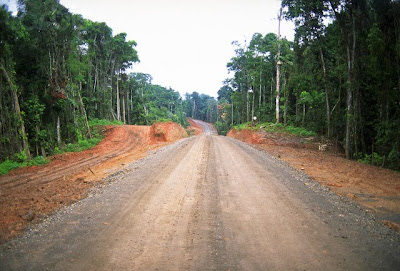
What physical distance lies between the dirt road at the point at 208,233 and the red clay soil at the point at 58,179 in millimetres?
663

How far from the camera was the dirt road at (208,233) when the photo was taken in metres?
3.94

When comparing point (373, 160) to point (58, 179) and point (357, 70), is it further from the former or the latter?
point (58, 179)

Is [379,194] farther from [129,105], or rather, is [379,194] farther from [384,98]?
[129,105]

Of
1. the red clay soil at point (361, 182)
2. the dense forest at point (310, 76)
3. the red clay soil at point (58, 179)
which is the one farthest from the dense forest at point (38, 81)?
the red clay soil at point (361, 182)

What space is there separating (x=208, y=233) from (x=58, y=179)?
9.26 meters

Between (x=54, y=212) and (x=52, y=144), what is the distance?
15.3 metres

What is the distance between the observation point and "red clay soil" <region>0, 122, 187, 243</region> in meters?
6.05

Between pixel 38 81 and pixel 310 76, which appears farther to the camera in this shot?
pixel 310 76

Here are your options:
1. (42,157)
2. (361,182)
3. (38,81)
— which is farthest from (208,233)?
(38,81)

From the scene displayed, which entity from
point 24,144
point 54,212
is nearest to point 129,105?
point 24,144

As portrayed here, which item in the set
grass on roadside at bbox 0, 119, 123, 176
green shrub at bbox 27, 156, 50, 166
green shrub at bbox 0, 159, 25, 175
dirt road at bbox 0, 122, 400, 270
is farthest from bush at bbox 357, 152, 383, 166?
green shrub at bbox 0, 159, 25, 175

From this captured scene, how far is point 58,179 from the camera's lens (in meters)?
11.3

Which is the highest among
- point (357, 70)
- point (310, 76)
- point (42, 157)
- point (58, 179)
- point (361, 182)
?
point (310, 76)

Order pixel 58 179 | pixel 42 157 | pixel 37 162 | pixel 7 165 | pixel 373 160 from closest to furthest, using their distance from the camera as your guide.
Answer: pixel 58 179 < pixel 373 160 < pixel 7 165 < pixel 37 162 < pixel 42 157
